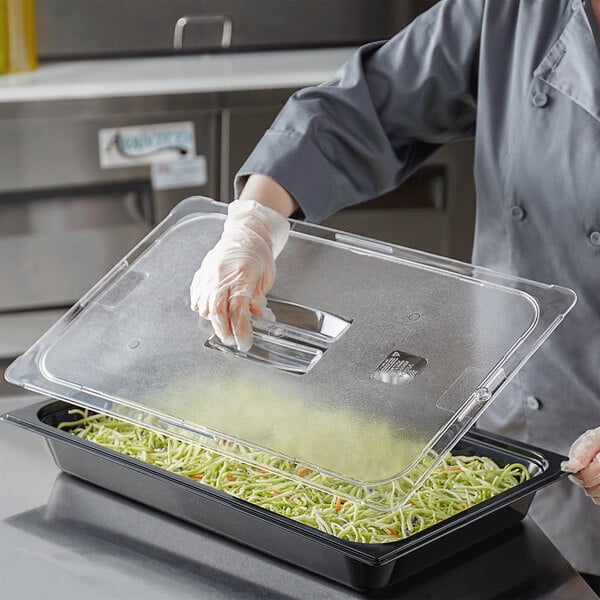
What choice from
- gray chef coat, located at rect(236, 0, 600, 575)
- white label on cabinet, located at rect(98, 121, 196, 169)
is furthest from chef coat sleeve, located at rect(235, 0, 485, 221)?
white label on cabinet, located at rect(98, 121, 196, 169)

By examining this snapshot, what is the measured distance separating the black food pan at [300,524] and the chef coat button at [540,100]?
535 mm

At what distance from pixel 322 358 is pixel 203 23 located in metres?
1.96

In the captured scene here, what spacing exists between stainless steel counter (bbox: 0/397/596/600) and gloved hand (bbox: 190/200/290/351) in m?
0.26

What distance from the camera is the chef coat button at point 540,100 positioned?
158 centimetres

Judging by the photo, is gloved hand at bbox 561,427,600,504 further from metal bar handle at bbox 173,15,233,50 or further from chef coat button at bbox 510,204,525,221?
metal bar handle at bbox 173,15,233,50

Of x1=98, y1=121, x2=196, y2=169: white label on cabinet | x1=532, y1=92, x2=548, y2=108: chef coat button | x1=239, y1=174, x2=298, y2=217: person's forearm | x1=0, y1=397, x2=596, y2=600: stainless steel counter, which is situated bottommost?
x1=0, y1=397, x2=596, y2=600: stainless steel counter

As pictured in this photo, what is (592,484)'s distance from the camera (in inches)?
49.7

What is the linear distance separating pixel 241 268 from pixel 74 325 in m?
0.24

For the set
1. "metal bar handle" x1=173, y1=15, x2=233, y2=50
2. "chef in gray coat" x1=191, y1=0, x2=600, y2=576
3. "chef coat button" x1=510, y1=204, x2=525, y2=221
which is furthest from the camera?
"metal bar handle" x1=173, y1=15, x2=233, y2=50

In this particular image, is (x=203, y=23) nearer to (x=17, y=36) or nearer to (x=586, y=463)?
(x=17, y=36)

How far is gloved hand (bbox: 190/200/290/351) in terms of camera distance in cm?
132

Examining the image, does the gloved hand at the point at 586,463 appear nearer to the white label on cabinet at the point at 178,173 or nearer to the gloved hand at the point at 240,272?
the gloved hand at the point at 240,272

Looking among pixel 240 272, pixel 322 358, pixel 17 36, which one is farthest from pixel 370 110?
pixel 17 36

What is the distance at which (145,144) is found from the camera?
2.66 meters
